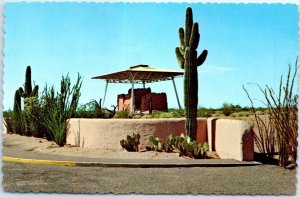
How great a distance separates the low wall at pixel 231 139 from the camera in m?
12.0

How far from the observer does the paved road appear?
34.3 feet

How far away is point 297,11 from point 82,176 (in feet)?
18.0

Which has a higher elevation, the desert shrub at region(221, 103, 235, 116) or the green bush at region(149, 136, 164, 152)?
the desert shrub at region(221, 103, 235, 116)

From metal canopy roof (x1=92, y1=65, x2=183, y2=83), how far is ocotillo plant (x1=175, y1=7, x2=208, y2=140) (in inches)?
13.6

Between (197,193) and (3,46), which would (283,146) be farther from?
(3,46)

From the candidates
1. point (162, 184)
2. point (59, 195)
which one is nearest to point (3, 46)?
point (59, 195)

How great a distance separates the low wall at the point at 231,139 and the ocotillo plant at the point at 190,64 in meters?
0.50

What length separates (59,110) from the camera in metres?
15.5

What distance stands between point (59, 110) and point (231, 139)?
540cm

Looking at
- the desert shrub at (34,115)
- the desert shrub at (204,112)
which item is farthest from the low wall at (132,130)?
the desert shrub at (34,115)

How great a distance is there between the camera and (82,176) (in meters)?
11.1

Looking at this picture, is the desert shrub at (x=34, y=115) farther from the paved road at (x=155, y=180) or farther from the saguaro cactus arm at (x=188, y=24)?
the saguaro cactus arm at (x=188, y=24)

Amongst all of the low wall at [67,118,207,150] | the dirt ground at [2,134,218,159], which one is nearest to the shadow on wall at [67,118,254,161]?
the low wall at [67,118,207,150]

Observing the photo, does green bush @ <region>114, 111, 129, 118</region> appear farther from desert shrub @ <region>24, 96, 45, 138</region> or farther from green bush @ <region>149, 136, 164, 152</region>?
desert shrub @ <region>24, 96, 45, 138</region>
